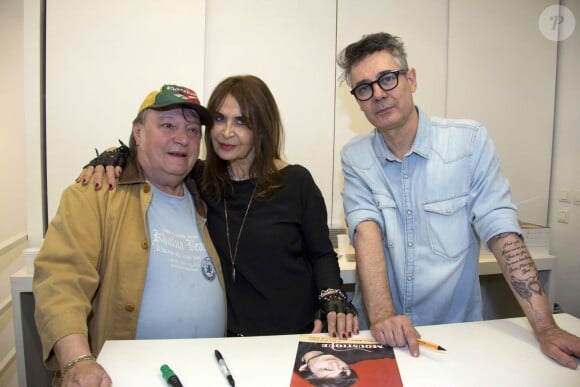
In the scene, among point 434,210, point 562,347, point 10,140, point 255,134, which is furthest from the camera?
point 10,140

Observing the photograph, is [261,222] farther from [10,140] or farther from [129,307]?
[10,140]

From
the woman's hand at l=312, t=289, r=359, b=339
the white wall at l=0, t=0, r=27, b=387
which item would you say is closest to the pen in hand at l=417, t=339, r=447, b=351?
the woman's hand at l=312, t=289, r=359, b=339

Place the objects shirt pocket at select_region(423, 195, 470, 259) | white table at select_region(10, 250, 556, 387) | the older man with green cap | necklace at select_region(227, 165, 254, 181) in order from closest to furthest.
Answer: the older man with green cap < shirt pocket at select_region(423, 195, 470, 259) < necklace at select_region(227, 165, 254, 181) < white table at select_region(10, 250, 556, 387)

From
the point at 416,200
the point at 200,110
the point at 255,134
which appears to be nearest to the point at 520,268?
the point at 416,200

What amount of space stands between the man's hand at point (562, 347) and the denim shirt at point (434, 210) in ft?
1.26

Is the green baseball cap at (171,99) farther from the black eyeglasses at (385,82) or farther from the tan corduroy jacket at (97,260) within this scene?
the black eyeglasses at (385,82)

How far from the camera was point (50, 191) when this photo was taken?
6.73 feet

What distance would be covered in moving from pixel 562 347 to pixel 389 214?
61 centimetres

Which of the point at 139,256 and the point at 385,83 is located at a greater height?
the point at 385,83

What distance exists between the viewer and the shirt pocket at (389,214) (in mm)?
1354

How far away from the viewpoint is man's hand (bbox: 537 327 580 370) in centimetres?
90

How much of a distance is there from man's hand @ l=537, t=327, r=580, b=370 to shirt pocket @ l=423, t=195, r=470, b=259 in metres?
0.40

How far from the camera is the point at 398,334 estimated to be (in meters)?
0.97

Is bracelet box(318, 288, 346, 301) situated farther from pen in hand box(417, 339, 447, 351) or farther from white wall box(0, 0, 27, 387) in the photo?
white wall box(0, 0, 27, 387)
